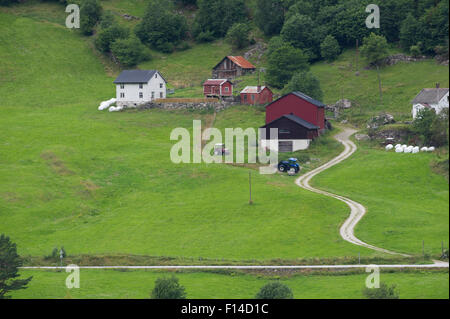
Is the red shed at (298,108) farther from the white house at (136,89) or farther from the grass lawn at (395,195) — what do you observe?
the white house at (136,89)

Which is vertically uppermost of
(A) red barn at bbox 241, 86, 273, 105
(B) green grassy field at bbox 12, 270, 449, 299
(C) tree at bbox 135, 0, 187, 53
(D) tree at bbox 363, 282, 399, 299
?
(C) tree at bbox 135, 0, 187, 53

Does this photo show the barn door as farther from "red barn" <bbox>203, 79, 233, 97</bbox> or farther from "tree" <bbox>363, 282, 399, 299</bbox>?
"tree" <bbox>363, 282, 399, 299</bbox>

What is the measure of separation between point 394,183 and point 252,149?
21480 mm

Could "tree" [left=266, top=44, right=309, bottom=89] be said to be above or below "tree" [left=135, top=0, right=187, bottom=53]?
below

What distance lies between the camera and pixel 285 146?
100 metres

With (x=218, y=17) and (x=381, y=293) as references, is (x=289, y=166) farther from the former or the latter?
(x=218, y=17)

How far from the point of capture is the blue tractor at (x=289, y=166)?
92125 millimetres

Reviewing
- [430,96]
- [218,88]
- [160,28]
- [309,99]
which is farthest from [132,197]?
[160,28]

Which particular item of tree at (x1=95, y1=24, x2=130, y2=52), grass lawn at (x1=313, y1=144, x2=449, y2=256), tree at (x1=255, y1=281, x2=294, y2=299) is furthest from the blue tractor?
tree at (x1=95, y1=24, x2=130, y2=52)

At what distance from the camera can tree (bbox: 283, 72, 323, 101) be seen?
112375 mm

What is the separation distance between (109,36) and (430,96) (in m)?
68.4

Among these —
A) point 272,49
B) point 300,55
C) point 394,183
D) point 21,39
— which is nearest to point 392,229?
point 394,183

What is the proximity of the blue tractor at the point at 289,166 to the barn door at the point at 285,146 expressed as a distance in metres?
6.52

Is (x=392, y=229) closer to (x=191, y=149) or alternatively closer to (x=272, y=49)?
(x=191, y=149)
